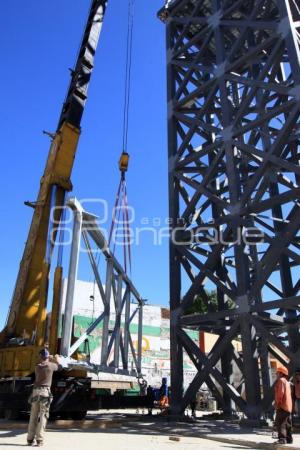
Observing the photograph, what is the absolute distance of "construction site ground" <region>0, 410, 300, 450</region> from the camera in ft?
24.2

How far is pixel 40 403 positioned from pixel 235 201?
7303 mm

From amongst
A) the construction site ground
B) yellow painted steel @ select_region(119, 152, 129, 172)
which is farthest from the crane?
yellow painted steel @ select_region(119, 152, 129, 172)

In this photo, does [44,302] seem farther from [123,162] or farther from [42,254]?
[123,162]

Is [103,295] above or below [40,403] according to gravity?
above

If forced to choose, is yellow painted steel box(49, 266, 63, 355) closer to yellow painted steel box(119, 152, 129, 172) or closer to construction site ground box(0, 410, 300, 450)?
construction site ground box(0, 410, 300, 450)

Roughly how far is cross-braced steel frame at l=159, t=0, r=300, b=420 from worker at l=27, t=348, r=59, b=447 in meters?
5.16

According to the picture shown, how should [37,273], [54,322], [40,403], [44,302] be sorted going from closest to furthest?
1. [40,403]
2. [54,322]
3. [44,302]
4. [37,273]

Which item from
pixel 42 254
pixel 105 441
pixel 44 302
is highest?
pixel 42 254

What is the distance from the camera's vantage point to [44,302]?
1242 centimetres

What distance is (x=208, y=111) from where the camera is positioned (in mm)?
15258

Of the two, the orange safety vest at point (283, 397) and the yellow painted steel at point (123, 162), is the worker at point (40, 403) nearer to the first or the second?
the orange safety vest at point (283, 397)

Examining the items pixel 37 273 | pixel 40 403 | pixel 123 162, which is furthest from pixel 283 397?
pixel 123 162

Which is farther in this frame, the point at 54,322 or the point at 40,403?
the point at 54,322

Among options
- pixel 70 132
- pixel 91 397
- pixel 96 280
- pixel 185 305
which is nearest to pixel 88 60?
pixel 70 132
